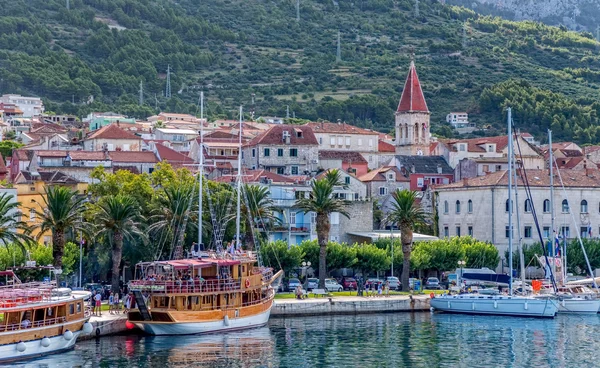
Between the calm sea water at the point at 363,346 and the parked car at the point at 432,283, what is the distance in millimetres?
16405

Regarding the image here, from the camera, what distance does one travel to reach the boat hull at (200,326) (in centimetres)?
6519

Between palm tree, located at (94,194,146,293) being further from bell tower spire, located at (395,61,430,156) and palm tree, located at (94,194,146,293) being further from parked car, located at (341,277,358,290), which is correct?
bell tower spire, located at (395,61,430,156)

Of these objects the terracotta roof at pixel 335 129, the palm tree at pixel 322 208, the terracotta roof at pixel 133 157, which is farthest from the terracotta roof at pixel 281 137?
the palm tree at pixel 322 208

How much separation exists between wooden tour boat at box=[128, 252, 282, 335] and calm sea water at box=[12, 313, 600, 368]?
3.09 feet

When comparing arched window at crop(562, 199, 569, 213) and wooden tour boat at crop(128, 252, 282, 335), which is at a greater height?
arched window at crop(562, 199, 569, 213)

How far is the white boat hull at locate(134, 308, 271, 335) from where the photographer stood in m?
65.2

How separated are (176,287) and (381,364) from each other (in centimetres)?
1523

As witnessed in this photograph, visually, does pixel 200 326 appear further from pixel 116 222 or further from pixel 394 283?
pixel 394 283

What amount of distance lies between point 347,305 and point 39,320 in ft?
84.0

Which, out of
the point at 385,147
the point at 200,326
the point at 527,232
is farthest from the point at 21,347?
the point at 385,147

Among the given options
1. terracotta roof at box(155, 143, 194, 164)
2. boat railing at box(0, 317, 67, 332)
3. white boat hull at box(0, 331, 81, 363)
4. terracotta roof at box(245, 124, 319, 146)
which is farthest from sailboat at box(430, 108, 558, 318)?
terracotta roof at box(155, 143, 194, 164)

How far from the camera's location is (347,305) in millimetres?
77500

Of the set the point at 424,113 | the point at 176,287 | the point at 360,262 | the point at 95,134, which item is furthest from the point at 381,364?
the point at 424,113

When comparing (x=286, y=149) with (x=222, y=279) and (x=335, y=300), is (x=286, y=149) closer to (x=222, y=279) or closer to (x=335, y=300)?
(x=335, y=300)
